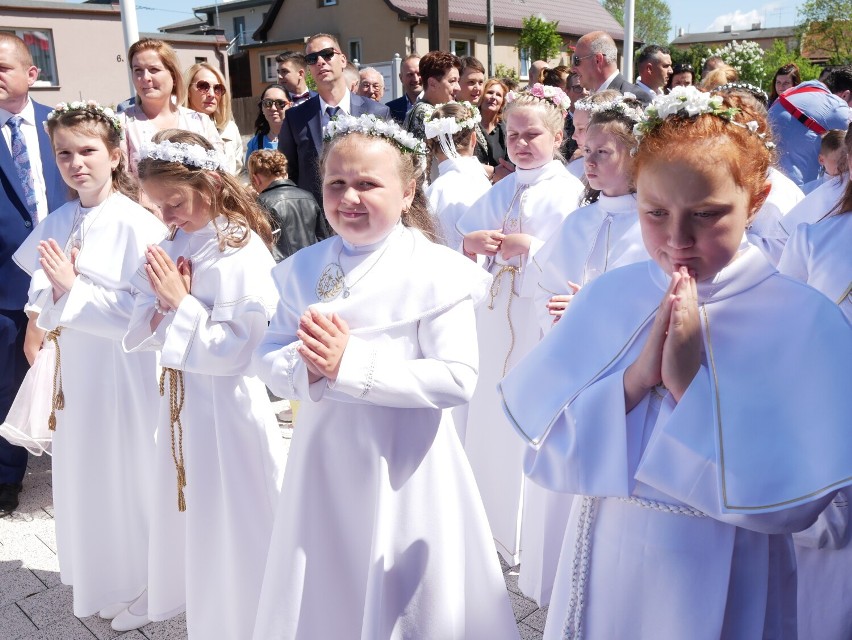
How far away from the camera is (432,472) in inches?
105

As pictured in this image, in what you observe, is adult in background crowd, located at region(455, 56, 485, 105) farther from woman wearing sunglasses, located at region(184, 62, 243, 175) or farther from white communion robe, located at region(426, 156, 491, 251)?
white communion robe, located at region(426, 156, 491, 251)

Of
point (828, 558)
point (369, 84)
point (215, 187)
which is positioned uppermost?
point (369, 84)

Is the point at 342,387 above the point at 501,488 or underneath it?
above

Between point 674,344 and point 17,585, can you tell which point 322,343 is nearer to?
Result: point 674,344

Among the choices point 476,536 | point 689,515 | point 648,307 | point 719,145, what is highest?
point 719,145

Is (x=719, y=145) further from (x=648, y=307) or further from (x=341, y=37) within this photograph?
(x=341, y=37)

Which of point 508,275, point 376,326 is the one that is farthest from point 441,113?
point 376,326

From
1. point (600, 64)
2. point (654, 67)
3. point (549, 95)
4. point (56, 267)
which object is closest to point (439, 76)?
point (600, 64)

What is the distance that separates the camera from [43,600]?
3.93 metres

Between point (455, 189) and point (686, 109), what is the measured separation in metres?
3.15

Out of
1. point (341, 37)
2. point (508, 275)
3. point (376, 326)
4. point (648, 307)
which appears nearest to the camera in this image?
point (648, 307)

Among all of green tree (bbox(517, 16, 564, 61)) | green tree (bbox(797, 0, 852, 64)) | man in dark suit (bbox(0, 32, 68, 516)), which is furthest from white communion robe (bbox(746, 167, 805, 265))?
green tree (bbox(797, 0, 852, 64))

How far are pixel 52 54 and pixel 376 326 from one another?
28.9 metres

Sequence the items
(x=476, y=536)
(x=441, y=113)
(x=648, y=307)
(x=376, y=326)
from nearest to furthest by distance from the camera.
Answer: (x=648, y=307) → (x=376, y=326) → (x=476, y=536) → (x=441, y=113)
